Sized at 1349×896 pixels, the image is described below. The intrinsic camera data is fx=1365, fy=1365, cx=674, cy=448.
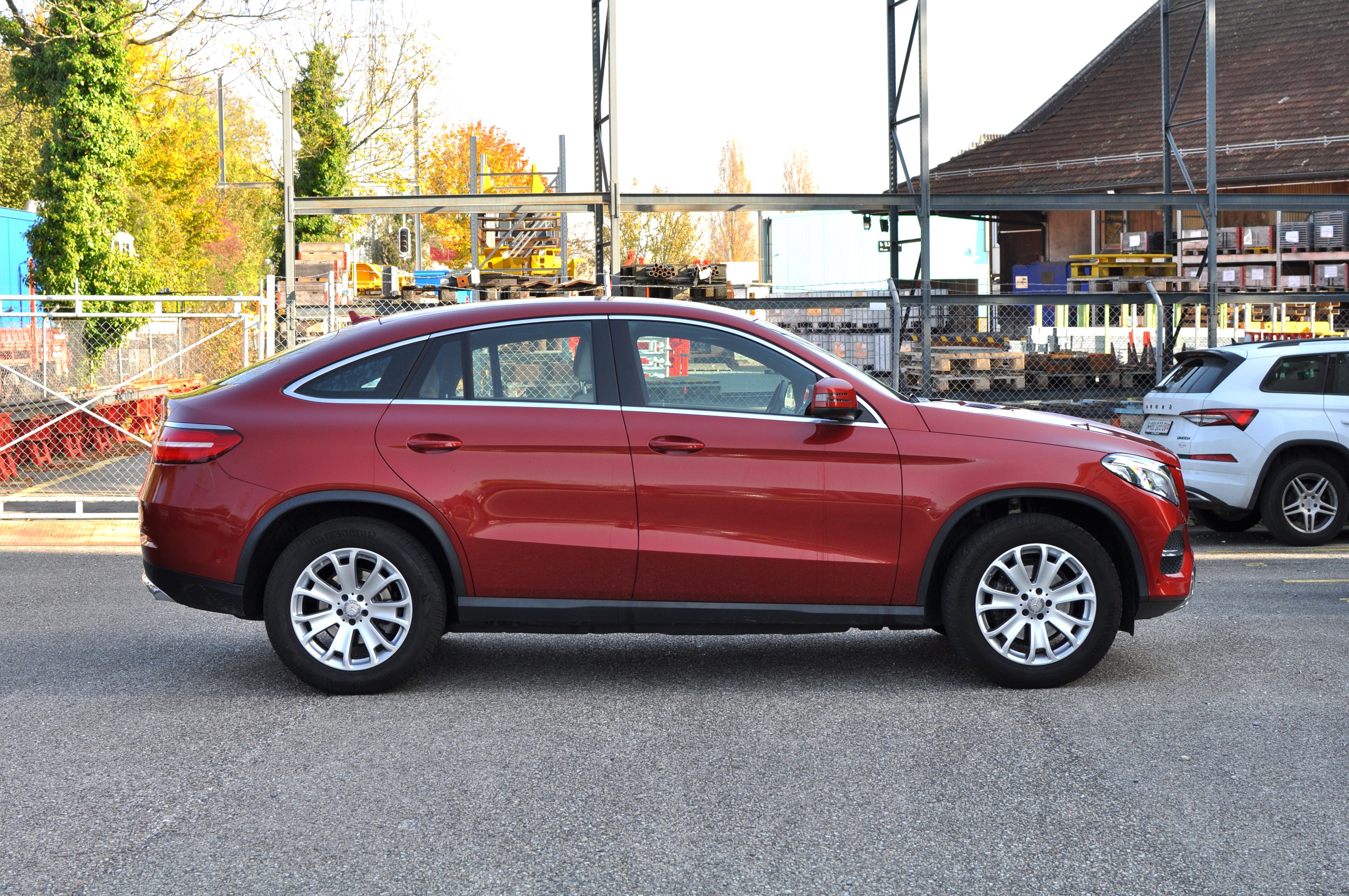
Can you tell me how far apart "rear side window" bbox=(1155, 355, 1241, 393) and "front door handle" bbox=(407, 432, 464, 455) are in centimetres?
726

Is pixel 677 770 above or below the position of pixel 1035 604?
below

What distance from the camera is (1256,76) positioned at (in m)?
32.4

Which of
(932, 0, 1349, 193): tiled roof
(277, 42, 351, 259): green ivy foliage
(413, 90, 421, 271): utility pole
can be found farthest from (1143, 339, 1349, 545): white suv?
(413, 90, 421, 271): utility pole

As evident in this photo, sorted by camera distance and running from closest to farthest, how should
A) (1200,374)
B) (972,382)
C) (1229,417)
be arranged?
(1229,417) < (1200,374) < (972,382)

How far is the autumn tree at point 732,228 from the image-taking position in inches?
3531

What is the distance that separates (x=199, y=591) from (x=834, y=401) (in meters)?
2.84

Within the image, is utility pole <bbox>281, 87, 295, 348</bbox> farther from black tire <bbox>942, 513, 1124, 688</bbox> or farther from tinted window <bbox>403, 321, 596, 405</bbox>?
black tire <bbox>942, 513, 1124, 688</bbox>

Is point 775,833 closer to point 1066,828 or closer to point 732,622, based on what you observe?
point 1066,828

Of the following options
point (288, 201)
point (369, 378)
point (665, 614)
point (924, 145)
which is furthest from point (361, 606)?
point (924, 145)

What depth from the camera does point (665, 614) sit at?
5.86m

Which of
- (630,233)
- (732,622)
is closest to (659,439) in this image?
(732,622)

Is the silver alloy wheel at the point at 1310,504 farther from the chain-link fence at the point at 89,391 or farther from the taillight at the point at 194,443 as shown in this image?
the chain-link fence at the point at 89,391

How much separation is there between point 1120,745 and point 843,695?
4.07 feet

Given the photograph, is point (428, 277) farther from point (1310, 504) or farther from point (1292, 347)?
point (1310, 504)
